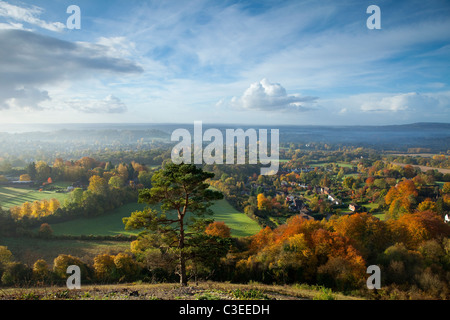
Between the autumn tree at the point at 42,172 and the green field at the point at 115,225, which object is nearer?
the green field at the point at 115,225

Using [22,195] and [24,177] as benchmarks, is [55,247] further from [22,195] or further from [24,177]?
[24,177]

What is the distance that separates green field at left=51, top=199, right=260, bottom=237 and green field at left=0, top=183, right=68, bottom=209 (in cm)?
605

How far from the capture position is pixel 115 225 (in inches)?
878

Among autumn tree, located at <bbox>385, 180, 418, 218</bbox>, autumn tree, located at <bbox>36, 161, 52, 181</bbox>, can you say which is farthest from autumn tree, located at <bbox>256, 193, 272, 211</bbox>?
autumn tree, located at <bbox>36, 161, 52, 181</bbox>

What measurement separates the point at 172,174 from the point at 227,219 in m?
18.9

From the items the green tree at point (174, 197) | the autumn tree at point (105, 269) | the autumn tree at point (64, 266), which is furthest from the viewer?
the autumn tree at point (105, 269)

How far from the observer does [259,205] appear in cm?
2775

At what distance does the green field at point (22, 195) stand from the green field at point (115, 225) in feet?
19.8

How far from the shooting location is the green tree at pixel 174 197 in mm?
7414

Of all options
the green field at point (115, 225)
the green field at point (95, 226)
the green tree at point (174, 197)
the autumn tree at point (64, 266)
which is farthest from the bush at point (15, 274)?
the green field at point (115, 225)

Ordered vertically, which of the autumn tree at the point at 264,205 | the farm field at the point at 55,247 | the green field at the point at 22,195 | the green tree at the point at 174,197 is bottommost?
the farm field at the point at 55,247

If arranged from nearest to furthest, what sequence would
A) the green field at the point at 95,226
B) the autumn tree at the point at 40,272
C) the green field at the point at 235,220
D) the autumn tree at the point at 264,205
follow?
the autumn tree at the point at 40,272 → the green field at the point at 95,226 → the green field at the point at 235,220 → the autumn tree at the point at 264,205

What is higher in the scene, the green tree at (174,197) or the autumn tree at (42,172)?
the green tree at (174,197)

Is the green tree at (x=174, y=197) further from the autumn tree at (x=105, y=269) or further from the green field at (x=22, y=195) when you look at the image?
the green field at (x=22, y=195)
